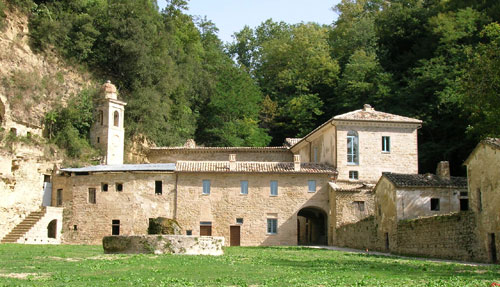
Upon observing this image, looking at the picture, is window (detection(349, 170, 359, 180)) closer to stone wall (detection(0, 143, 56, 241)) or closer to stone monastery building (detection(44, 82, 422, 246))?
stone monastery building (detection(44, 82, 422, 246))

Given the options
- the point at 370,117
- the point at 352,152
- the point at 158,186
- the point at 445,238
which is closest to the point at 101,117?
the point at 158,186

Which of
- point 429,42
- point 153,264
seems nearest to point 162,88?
point 429,42

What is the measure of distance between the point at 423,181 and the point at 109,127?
26268mm

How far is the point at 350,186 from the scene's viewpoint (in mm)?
42312

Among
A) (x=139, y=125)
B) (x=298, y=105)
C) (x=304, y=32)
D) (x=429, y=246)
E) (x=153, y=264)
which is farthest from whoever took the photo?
(x=304, y=32)

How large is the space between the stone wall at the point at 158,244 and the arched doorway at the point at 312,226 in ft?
73.0

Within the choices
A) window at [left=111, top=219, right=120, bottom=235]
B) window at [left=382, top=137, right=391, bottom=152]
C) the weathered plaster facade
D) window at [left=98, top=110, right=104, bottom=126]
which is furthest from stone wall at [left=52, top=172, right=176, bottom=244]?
the weathered plaster facade

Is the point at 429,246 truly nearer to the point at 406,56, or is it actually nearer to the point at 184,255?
the point at 184,255

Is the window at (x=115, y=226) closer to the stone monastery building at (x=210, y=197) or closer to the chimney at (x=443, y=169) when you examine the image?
the stone monastery building at (x=210, y=197)

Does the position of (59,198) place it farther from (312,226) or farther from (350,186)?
(350,186)

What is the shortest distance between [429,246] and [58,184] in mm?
27722

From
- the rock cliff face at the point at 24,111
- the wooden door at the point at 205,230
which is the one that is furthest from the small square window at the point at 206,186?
the rock cliff face at the point at 24,111

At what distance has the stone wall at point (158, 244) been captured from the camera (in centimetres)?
2064

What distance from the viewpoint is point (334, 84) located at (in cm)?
6538
